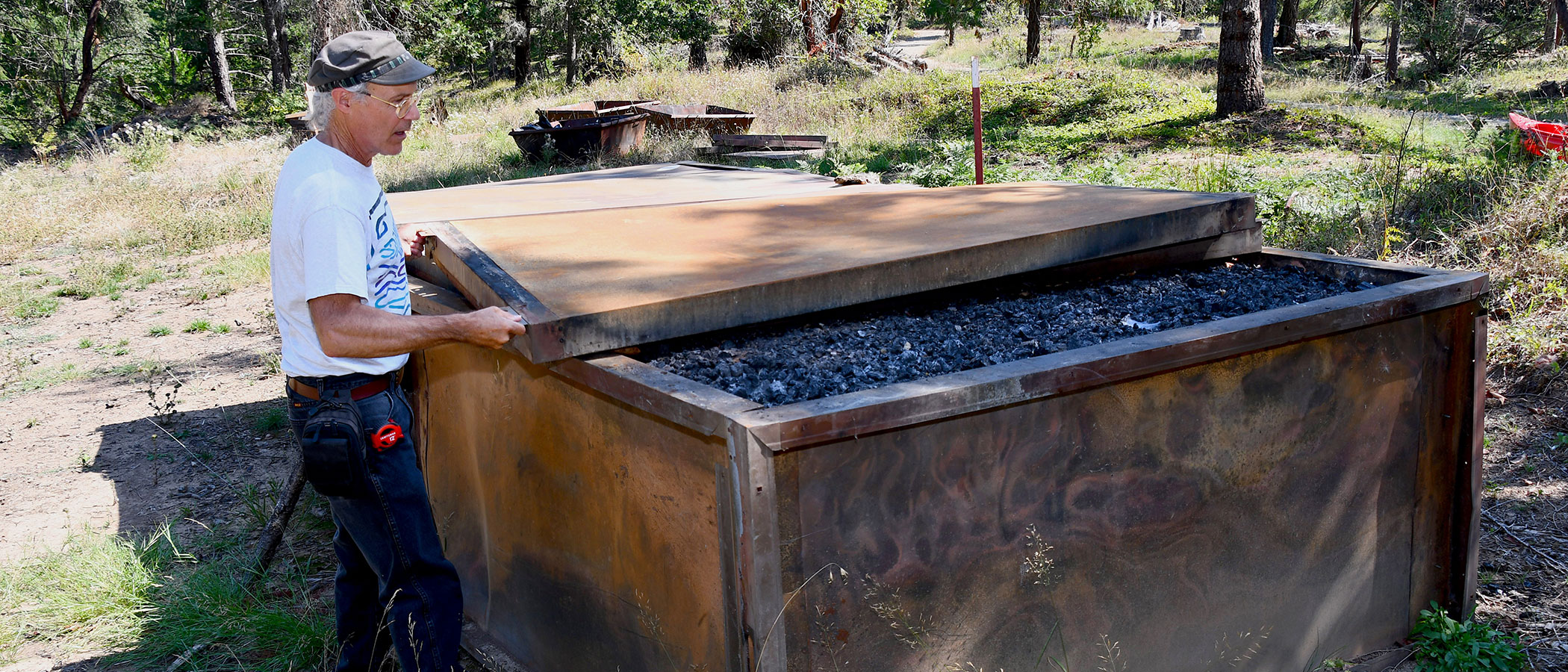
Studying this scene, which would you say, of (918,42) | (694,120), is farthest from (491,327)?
(918,42)

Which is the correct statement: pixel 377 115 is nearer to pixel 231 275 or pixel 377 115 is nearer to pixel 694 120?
pixel 231 275

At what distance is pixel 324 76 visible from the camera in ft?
7.84

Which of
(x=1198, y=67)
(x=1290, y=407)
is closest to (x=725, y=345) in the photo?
(x=1290, y=407)

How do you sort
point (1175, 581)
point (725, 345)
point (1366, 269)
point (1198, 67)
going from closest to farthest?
point (1175, 581), point (725, 345), point (1366, 269), point (1198, 67)

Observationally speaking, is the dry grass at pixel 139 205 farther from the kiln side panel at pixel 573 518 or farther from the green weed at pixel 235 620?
the kiln side panel at pixel 573 518

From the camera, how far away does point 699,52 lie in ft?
83.5

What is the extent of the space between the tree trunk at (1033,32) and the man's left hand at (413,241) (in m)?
19.1

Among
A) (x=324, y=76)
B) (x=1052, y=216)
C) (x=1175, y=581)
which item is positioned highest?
(x=324, y=76)

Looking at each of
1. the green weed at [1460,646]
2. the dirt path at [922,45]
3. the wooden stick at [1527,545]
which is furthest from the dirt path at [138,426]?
the dirt path at [922,45]

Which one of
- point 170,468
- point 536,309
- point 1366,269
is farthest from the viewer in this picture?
point 170,468

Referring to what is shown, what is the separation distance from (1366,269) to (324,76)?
3079 millimetres

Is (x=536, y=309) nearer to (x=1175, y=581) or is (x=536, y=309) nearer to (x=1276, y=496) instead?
(x=1175, y=581)

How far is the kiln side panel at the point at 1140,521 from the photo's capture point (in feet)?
6.75

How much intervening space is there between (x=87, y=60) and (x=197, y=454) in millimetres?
28122
